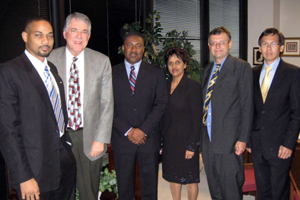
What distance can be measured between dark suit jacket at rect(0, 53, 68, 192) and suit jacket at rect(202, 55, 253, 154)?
4.08 feet

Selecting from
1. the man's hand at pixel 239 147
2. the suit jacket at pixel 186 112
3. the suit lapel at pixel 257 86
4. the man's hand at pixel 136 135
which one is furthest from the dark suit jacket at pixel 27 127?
the suit lapel at pixel 257 86

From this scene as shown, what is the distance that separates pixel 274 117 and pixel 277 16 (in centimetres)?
526

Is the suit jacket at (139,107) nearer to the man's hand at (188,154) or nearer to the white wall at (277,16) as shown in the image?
the man's hand at (188,154)

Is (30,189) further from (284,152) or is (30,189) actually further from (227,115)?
(284,152)

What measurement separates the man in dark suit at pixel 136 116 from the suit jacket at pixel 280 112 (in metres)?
0.82

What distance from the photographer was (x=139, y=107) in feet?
8.65

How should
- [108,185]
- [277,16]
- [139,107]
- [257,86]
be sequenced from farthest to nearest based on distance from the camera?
[277,16]
[108,185]
[139,107]
[257,86]

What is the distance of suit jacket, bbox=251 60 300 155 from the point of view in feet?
7.65

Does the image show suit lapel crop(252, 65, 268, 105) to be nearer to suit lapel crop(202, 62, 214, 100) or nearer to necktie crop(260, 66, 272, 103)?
necktie crop(260, 66, 272, 103)

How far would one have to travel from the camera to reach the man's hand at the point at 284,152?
93.3 inches

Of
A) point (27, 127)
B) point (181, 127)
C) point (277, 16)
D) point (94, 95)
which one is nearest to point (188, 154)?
point (181, 127)

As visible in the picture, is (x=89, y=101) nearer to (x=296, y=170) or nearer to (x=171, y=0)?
(x=296, y=170)

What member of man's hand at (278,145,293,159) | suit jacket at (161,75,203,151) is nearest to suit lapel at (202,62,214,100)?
suit jacket at (161,75,203,151)

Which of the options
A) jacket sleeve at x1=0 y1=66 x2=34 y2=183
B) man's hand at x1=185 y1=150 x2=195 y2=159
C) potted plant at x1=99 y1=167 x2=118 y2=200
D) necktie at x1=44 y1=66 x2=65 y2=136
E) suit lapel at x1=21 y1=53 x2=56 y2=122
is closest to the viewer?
jacket sleeve at x1=0 y1=66 x2=34 y2=183
